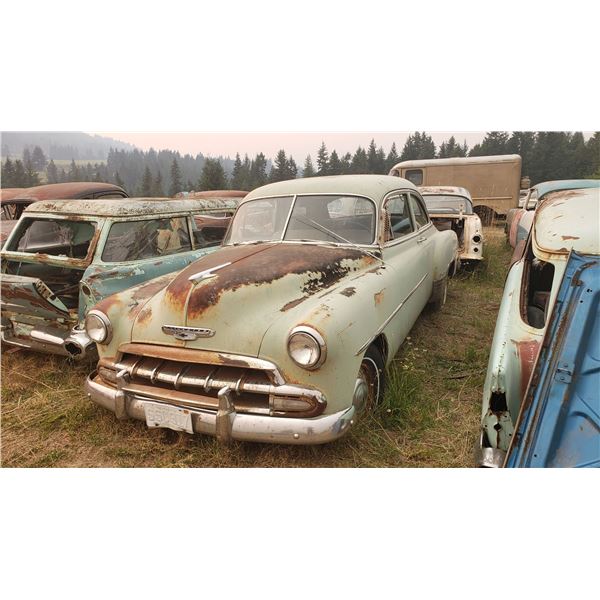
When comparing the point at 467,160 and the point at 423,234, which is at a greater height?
the point at 467,160

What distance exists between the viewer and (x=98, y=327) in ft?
9.73

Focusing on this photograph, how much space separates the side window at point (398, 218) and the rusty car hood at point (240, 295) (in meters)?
0.73

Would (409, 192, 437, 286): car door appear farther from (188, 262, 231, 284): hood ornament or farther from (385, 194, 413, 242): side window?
(188, 262, 231, 284): hood ornament

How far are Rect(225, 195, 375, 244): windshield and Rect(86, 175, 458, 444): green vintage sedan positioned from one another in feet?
0.04

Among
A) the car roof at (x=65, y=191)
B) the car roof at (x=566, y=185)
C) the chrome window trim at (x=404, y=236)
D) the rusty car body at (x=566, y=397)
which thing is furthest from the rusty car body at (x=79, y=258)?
the car roof at (x=566, y=185)

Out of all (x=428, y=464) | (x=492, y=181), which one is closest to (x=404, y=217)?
(x=428, y=464)

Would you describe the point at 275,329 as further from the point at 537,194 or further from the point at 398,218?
the point at 537,194

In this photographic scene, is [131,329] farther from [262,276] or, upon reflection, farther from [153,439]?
[262,276]

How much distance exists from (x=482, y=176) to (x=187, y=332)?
13.8 meters

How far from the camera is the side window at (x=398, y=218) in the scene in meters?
3.87

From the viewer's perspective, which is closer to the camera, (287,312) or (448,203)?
(287,312)

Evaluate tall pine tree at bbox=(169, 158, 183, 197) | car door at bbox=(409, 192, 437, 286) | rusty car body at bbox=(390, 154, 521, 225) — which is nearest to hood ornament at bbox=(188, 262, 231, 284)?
car door at bbox=(409, 192, 437, 286)

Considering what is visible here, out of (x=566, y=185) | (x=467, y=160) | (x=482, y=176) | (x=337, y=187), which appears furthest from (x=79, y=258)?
(x=482, y=176)

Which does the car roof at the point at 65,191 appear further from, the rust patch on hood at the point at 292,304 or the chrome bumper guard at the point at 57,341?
the rust patch on hood at the point at 292,304
